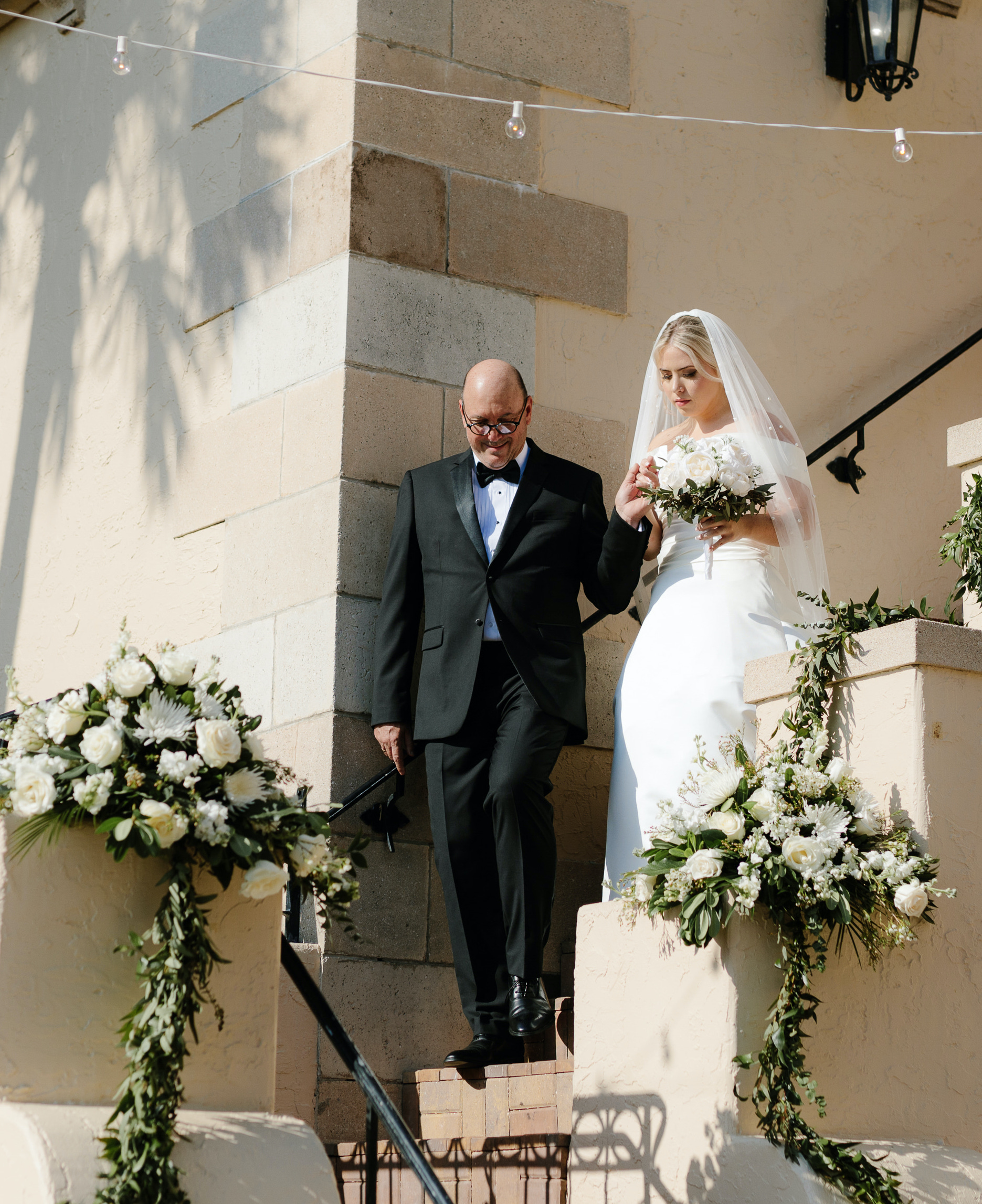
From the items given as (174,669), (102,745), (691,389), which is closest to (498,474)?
(691,389)

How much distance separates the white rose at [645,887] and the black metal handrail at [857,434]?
110 inches

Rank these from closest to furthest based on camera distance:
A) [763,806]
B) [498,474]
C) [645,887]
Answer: [763,806] → [645,887] → [498,474]

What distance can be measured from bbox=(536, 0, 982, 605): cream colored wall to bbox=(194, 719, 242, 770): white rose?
274 cm

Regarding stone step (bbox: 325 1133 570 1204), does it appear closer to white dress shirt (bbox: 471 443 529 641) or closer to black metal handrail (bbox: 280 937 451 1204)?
black metal handrail (bbox: 280 937 451 1204)

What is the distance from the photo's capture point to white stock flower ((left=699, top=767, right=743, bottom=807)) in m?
3.97

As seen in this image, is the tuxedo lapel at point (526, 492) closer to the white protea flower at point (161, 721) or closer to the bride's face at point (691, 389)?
the bride's face at point (691, 389)

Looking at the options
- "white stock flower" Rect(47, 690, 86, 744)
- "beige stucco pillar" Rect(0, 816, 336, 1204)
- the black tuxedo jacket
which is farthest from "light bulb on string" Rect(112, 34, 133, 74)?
"beige stucco pillar" Rect(0, 816, 336, 1204)

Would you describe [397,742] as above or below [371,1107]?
above

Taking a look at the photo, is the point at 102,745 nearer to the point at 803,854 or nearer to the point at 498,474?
the point at 803,854

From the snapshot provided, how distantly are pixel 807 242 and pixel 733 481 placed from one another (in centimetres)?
206

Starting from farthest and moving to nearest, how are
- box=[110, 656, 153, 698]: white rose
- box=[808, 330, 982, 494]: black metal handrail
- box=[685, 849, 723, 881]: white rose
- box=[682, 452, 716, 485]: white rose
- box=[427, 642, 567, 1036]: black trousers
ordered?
box=[808, 330, 982, 494]: black metal handrail < box=[682, 452, 716, 485]: white rose < box=[427, 642, 567, 1036]: black trousers < box=[685, 849, 723, 881]: white rose < box=[110, 656, 153, 698]: white rose

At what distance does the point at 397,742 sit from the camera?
5.20m

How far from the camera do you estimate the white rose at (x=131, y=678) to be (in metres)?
3.51

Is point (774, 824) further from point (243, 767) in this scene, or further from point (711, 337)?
point (711, 337)
